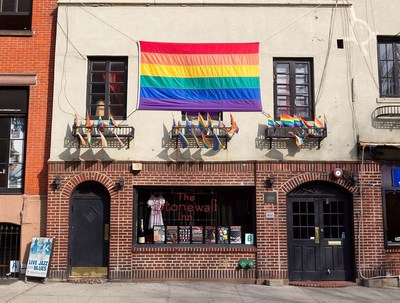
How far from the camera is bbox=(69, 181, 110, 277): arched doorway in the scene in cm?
1078

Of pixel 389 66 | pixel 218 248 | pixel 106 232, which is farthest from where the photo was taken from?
pixel 389 66

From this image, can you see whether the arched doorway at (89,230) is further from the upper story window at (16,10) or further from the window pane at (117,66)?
the upper story window at (16,10)

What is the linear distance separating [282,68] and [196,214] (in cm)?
458

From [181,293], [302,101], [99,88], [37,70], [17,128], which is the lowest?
[181,293]

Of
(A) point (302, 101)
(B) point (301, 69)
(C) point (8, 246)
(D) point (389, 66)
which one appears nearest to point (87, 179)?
(C) point (8, 246)

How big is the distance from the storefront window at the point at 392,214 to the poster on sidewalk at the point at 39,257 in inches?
338

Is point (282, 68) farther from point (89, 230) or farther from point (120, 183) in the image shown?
point (89, 230)

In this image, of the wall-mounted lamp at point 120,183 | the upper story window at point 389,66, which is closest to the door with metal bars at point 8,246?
the wall-mounted lamp at point 120,183

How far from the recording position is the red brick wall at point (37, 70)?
36.7ft

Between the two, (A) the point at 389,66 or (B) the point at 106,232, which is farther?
(A) the point at 389,66

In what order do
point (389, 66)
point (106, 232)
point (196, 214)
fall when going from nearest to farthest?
point (106, 232), point (196, 214), point (389, 66)

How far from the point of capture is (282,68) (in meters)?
11.5

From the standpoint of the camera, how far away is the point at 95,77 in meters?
11.5

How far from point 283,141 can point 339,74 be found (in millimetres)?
2401
